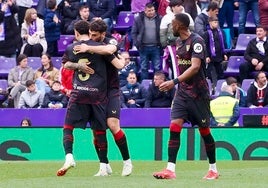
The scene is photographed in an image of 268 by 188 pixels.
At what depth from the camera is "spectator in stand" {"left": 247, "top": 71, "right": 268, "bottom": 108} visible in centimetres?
2259

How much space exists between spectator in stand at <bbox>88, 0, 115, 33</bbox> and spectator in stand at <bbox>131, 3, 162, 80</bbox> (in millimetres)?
1568

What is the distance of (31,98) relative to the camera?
78.0ft

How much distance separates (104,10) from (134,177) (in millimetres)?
12514

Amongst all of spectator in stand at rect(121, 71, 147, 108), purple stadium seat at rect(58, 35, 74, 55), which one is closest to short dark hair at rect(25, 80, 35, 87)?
spectator in stand at rect(121, 71, 147, 108)

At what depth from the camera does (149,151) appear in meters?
21.1

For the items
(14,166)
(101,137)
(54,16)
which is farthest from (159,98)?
(101,137)

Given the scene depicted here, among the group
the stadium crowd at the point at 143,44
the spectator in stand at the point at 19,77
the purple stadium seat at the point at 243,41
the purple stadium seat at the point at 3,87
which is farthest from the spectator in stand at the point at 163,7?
the purple stadium seat at the point at 3,87

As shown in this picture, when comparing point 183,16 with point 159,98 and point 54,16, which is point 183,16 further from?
point 54,16

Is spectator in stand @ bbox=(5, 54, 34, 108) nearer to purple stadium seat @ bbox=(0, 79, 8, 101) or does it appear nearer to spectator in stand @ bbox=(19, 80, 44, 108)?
purple stadium seat @ bbox=(0, 79, 8, 101)

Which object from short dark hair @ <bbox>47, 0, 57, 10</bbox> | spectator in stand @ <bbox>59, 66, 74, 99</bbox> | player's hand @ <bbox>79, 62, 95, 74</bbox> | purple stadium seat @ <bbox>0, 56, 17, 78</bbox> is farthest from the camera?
short dark hair @ <bbox>47, 0, 57, 10</bbox>

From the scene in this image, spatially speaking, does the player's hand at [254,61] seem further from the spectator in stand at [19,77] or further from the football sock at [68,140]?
the football sock at [68,140]

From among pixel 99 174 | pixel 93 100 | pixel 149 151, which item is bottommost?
pixel 149 151

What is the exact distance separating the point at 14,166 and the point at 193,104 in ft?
15.4

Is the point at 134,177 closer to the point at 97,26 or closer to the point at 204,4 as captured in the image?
the point at 97,26
